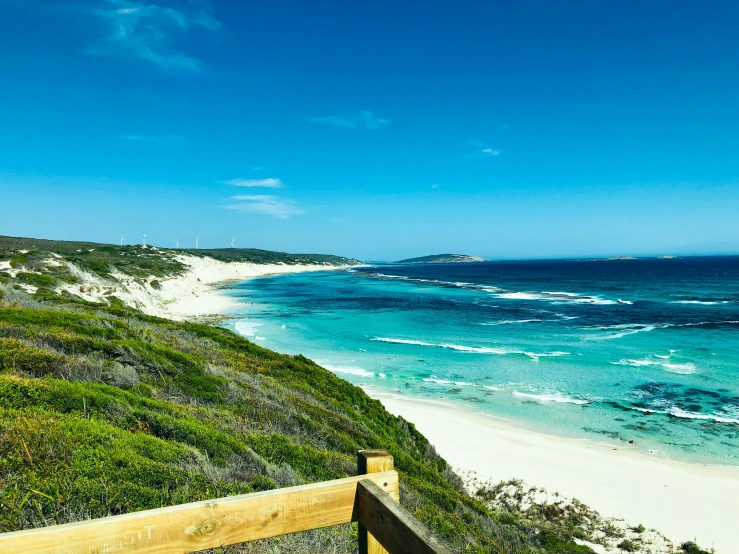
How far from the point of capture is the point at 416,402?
62.1ft

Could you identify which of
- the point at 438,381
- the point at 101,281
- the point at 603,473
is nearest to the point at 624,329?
the point at 438,381

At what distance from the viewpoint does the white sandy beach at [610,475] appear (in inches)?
400

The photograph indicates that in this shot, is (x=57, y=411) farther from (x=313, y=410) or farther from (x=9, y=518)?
(x=313, y=410)

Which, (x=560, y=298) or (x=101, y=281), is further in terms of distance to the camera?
(x=560, y=298)

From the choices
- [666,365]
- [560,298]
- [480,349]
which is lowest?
[480,349]

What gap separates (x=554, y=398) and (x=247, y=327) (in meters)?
25.8

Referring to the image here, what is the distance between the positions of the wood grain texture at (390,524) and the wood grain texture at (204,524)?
0.24ft

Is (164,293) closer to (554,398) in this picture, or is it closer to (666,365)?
(554,398)

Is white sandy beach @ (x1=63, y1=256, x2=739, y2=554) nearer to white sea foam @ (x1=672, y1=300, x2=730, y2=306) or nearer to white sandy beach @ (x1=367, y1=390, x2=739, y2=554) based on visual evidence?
white sandy beach @ (x1=367, y1=390, x2=739, y2=554)

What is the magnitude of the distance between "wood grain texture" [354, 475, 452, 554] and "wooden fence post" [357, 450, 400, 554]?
10 cm

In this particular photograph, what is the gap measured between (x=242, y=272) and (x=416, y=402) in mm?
108183

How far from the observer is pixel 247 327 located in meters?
37.1

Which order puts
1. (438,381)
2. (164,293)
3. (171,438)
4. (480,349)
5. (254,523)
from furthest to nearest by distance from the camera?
(164,293) → (480,349) → (438,381) → (171,438) → (254,523)

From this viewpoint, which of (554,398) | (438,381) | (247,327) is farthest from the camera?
(247,327)
